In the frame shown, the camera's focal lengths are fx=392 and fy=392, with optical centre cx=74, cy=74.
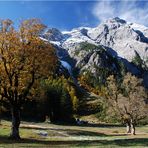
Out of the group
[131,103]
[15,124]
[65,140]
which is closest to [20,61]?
[15,124]

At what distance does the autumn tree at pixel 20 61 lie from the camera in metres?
55.6

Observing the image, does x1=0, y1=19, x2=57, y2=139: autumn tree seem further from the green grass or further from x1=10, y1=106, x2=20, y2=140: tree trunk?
the green grass

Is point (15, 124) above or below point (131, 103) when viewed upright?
below

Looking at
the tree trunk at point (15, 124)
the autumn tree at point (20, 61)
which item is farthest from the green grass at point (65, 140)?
the autumn tree at point (20, 61)

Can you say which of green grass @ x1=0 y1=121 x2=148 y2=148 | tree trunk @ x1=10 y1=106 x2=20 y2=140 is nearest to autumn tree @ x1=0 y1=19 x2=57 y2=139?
tree trunk @ x1=10 y1=106 x2=20 y2=140

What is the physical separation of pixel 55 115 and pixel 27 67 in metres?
93.1

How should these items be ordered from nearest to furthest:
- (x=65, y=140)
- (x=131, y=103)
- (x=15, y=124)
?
(x=15, y=124), (x=65, y=140), (x=131, y=103)

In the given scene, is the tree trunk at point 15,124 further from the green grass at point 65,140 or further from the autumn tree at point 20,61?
the green grass at point 65,140

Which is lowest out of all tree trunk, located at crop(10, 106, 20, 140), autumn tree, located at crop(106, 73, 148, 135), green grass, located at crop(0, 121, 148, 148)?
green grass, located at crop(0, 121, 148, 148)

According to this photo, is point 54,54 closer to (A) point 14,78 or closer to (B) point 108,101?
(A) point 14,78

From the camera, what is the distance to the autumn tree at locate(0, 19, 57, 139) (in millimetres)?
55625

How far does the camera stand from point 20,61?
55.5 m

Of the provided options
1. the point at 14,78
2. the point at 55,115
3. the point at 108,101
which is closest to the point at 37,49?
the point at 14,78

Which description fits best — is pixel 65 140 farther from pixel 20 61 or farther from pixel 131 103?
pixel 131 103
